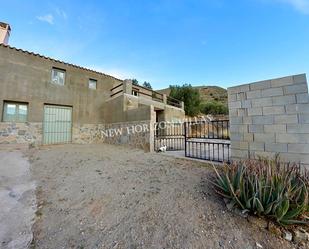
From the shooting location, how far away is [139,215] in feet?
7.85

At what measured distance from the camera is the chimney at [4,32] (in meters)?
10.9

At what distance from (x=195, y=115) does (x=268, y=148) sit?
16.8 metres

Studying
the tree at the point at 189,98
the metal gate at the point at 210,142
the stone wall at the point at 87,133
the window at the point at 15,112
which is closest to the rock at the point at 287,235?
the metal gate at the point at 210,142

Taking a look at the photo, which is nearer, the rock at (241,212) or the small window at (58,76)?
the rock at (241,212)

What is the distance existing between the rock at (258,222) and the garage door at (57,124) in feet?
36.6

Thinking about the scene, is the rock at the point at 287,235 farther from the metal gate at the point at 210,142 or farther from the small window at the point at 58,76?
the small window at the point at 58,76

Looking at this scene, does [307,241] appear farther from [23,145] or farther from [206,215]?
[23,145]

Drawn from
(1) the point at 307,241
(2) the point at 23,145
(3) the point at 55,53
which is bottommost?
(1) the point at 307,241

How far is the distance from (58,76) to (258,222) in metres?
12.3

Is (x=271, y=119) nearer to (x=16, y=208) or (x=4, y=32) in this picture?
(x=16, y=208)

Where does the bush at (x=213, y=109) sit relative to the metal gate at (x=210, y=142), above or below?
above

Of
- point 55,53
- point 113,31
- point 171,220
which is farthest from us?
point 55,53

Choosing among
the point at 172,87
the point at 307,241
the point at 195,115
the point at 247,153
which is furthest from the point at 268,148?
the point at 172,87

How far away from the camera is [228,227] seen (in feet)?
6.90
